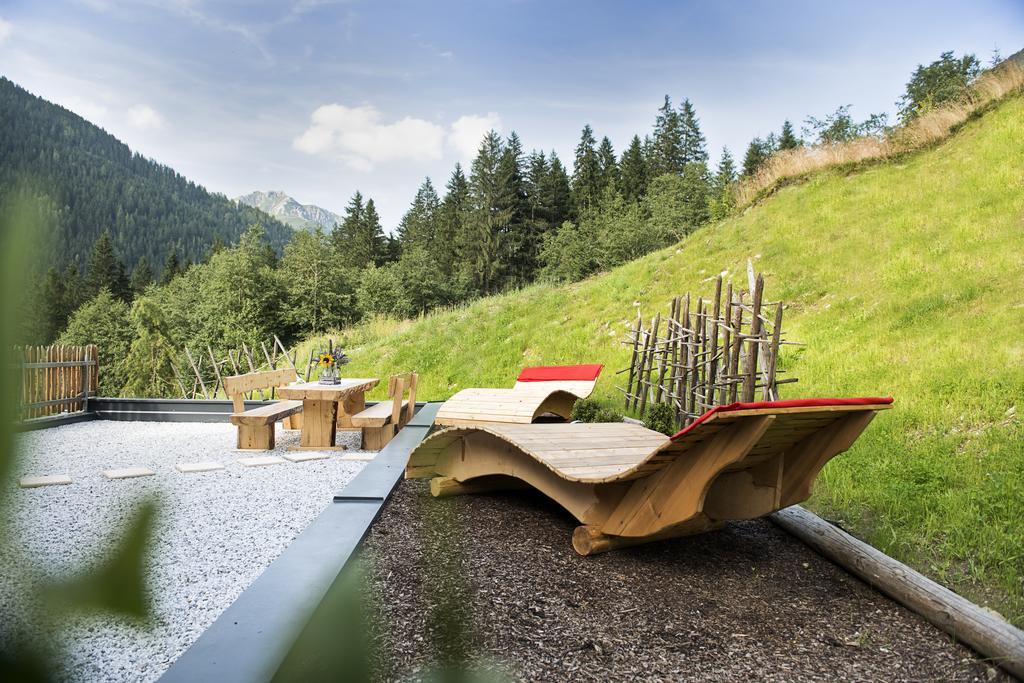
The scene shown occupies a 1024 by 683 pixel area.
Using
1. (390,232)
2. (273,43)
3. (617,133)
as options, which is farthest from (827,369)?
(390,232)

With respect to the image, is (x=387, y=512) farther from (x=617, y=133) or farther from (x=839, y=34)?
(x=617, y=133)

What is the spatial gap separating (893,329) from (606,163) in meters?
35.8

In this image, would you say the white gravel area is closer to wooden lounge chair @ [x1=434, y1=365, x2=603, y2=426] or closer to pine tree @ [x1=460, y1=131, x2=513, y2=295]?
wooden lounge chair @ [x1=434, y1=365, x2=603, y2=426]

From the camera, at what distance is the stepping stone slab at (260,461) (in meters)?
5.30

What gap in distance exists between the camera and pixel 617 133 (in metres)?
42.2

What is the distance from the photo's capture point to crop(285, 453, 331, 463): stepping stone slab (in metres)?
5.56

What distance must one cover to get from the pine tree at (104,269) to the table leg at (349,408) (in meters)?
5.97

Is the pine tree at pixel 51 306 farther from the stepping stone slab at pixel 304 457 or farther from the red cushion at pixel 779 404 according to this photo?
the stepping stone slab at pixel 304 457

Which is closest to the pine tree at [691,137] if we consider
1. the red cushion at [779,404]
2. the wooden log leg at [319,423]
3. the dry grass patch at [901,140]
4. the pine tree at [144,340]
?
the dry grass patch at [901,140]

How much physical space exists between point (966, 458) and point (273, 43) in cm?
458

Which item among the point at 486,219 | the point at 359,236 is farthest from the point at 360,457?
the point at 359,236

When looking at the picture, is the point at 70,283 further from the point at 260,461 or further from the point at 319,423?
the point at 319,423

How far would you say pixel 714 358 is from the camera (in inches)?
233

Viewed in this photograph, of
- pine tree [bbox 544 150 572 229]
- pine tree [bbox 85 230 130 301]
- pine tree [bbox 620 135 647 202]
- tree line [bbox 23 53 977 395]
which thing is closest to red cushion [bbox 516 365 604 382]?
pine tree [bbox 85 230 130 301]
